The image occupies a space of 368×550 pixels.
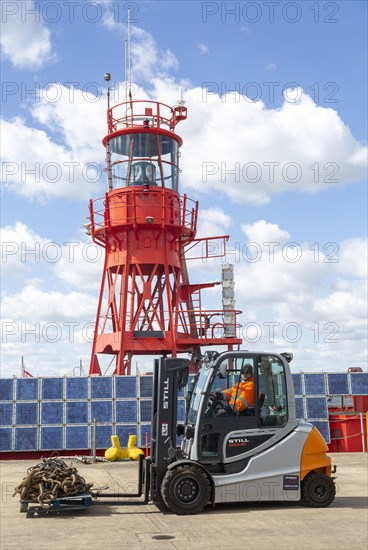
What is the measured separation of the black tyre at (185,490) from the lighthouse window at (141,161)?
18929 millimetres

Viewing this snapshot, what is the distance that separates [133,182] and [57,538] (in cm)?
2063

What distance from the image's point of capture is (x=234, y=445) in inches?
480

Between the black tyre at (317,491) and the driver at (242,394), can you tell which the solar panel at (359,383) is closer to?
the black tyre at (317,491)

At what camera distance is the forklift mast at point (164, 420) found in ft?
40.3

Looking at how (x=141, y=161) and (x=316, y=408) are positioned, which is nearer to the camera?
(x=316, y=408)

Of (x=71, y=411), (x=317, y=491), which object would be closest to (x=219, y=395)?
(x=317, y=491)

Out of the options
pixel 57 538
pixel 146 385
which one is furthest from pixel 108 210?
pixel 57 538

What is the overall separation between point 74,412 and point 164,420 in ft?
39.6

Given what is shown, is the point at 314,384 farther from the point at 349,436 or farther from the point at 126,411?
the point at 126,411

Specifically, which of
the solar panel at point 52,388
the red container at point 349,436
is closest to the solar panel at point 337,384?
the red container at point 349,436

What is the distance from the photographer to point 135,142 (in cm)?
2922

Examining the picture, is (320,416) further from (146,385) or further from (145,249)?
(145,249)

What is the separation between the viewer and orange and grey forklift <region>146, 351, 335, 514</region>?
39.1ft

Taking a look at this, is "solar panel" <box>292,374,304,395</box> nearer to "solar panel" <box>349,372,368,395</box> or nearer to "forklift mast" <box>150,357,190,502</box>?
"solar panel" <box>349,372,368,395</box>
